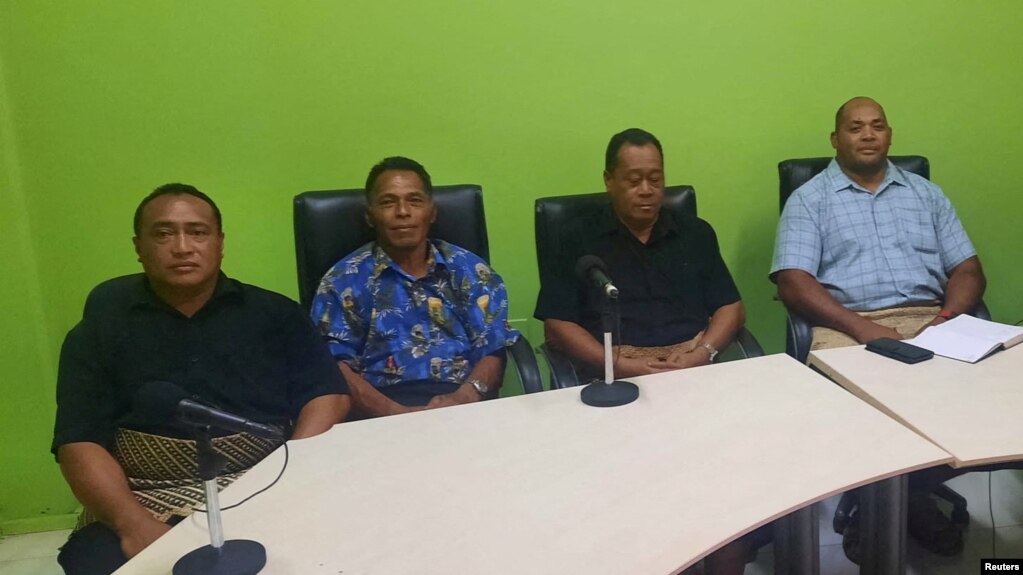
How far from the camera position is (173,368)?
1.66 m

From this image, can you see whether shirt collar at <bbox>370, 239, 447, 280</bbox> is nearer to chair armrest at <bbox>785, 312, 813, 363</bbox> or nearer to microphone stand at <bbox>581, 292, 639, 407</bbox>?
microphone stand at <bbox>581, 292, 639, 407</bbox>

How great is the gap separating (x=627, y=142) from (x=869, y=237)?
948 mm

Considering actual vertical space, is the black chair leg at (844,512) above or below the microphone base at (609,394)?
below

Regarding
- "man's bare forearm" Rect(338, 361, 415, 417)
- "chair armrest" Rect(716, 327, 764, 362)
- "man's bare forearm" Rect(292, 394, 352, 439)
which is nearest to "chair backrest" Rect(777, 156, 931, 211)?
"chair armrest" Rect(716, 327, 764, 362)

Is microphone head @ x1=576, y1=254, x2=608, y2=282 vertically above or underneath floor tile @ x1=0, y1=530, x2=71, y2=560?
above

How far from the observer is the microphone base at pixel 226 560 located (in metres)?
1.04

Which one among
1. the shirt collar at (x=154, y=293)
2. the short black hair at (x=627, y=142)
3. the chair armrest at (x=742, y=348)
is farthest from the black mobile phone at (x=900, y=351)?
the shirt collar at (x=154, y=293)

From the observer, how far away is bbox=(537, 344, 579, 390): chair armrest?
197 centimetres

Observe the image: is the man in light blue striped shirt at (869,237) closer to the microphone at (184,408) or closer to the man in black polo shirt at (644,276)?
the man in black polo shirt at (644,276)

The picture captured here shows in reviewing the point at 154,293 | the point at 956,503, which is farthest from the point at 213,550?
the point at 956,503

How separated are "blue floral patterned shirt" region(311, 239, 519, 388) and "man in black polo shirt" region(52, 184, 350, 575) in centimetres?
28

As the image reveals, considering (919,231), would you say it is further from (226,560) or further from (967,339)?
(226,560)

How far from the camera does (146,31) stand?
228 cm

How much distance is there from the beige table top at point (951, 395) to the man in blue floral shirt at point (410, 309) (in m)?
0.91
